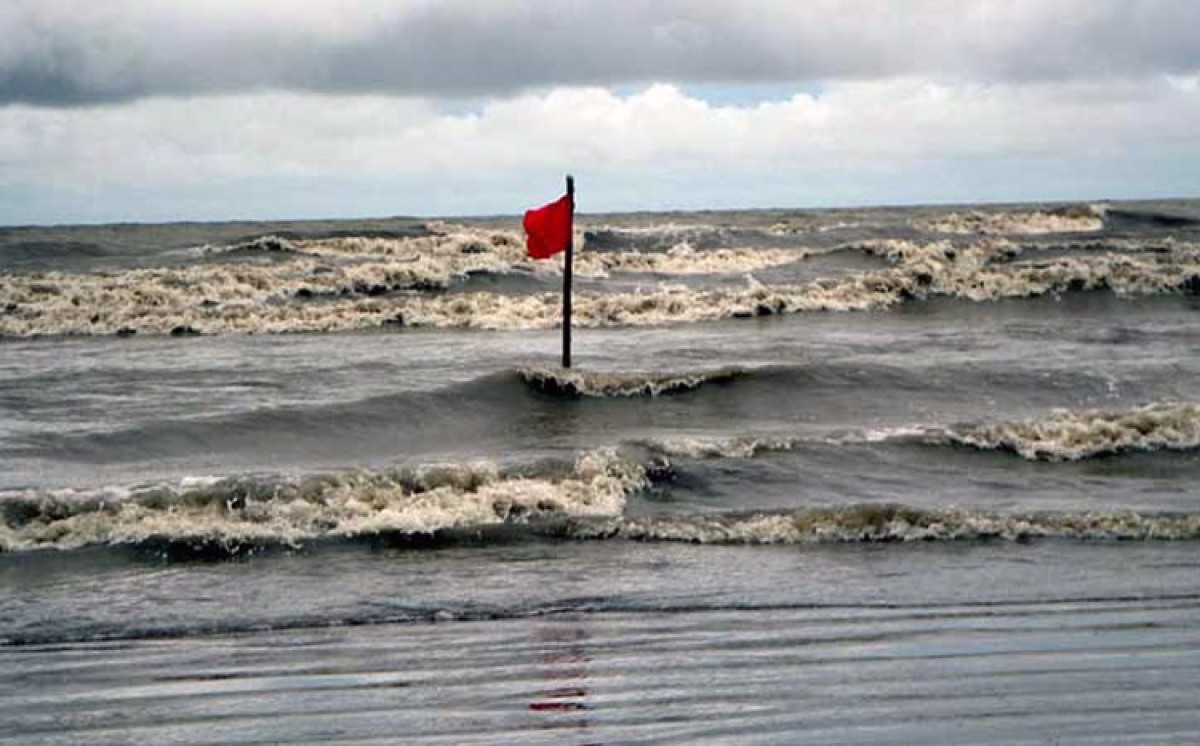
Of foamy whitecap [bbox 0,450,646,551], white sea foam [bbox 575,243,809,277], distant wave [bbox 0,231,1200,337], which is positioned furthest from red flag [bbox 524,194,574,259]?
white sea foam [bbox 575,243,809,277]

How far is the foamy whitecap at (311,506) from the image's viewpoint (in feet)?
36.6

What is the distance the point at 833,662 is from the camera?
737 centimetres

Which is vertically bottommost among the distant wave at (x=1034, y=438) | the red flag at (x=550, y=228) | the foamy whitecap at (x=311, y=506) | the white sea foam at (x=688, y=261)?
the foamy whitecap at (x=311, y=506)

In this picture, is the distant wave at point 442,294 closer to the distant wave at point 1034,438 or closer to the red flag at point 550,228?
the red flag at point 550,228

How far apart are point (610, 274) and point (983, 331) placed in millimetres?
14298

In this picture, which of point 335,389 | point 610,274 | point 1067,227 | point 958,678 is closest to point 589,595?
point 958,678

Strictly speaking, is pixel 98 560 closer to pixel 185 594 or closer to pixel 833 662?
pixel 185 594

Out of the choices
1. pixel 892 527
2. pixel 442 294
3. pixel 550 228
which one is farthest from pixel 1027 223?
pixel 892 527

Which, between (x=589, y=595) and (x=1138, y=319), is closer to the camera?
(x=589, y=595)

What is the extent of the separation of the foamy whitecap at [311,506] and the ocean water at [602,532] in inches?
1.5

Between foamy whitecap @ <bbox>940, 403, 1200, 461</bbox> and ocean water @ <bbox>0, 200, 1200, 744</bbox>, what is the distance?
0.05m

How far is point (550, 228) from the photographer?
680 inches

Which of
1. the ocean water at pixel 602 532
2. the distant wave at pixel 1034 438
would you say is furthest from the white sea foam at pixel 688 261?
the distant wave at pixel 1034 438

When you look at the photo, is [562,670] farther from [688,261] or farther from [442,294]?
[688,261]
